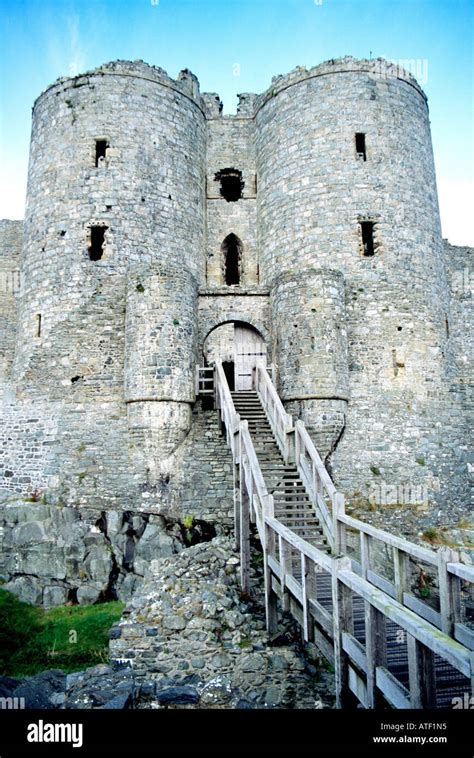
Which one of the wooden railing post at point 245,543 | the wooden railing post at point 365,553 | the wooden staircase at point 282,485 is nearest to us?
the wooden railing post at point 365,553

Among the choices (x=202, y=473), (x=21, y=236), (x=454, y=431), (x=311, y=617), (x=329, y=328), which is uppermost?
(x=21, y=236)

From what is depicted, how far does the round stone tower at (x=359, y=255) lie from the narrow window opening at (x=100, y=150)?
4.71m

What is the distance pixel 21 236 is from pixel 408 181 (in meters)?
11.6

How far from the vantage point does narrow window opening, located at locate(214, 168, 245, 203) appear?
18094 mm

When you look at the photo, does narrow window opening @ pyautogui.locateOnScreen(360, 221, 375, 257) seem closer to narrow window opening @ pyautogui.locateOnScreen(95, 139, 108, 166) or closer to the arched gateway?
the arched gateway

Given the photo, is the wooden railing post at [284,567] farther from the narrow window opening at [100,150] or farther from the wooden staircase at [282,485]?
the narrow window opening at [100,150]

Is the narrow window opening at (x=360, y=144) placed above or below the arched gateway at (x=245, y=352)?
above

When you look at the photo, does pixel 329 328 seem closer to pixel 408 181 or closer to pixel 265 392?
pixel 265 392

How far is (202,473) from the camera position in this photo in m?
14.0

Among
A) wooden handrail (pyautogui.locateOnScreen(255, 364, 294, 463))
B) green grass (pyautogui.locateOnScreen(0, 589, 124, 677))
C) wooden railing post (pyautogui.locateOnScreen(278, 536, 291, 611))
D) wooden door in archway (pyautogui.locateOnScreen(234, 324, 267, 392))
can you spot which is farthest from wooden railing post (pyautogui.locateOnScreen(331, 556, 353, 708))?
wooden door in archway (pyautogui.locateOnScreen(234, 324, 267, 392))

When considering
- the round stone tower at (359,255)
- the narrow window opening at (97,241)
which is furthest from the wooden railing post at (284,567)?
the narrow window opening at (97,241)

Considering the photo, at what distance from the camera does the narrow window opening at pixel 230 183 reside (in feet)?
59.4

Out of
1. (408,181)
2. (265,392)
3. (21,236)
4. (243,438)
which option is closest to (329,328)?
(265,392)

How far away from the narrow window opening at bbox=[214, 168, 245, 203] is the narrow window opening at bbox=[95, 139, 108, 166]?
371 centimetres
